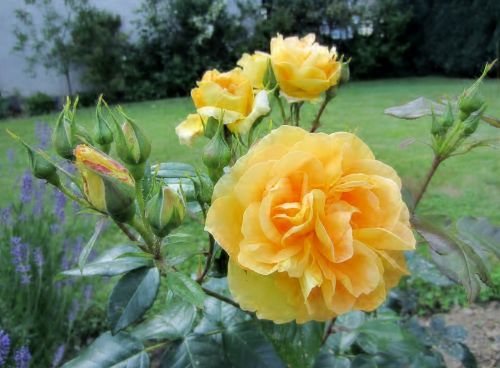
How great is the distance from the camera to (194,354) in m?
0.82

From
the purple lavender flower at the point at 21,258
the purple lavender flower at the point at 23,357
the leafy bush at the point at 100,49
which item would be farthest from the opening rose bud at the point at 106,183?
the leafy bush at the point at 100,49

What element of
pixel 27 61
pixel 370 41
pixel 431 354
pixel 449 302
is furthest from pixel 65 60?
pixel 431 354

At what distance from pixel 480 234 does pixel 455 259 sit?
156 millimetres

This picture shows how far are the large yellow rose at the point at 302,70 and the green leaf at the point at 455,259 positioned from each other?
26cm

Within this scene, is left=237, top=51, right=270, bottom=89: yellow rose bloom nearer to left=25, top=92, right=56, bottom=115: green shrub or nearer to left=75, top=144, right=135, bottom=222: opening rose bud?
left=75, top=144, right=135, bottom=222: opening rose bud

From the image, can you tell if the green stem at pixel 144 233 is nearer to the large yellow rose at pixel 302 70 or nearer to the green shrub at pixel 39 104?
the large yellow rose at pixel 302 70

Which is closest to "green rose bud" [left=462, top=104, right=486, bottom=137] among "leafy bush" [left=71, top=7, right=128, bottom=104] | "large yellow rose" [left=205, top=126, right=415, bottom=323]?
"large yellow rose" [left=205, top=126, right=415, bottom=323]

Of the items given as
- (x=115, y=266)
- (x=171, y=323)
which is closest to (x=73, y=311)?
(x=171, y=323)

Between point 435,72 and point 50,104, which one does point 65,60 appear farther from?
point 435,72

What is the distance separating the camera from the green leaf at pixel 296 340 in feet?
2.74

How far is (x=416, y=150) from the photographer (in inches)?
166

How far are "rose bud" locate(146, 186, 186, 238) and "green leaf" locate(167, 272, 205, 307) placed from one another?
0.07 m

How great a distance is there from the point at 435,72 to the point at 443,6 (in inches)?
51.0

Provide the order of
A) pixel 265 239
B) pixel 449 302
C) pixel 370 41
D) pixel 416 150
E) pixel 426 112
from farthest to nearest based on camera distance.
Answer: pixel 370 41, pixel 416 150, pixel 449 302, pixel 426 112, pixel 265 239
